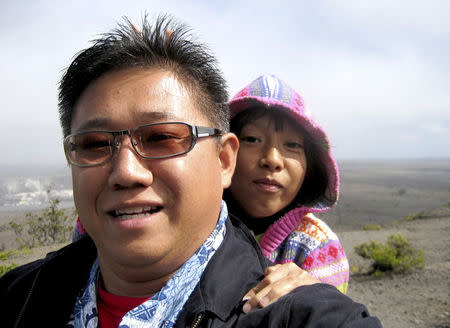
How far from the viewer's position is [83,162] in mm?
1666

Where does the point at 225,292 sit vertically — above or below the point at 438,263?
above

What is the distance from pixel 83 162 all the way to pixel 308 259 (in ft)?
5.37

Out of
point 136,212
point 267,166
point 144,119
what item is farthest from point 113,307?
point 267,166

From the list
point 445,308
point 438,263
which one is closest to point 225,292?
point 445,308

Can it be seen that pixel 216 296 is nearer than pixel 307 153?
Yes

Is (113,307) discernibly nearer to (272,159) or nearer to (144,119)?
(144,119)

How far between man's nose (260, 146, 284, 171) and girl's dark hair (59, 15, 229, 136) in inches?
25.0

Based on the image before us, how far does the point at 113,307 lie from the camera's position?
1.83 meters

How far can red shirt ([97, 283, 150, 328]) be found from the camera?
1772 mm

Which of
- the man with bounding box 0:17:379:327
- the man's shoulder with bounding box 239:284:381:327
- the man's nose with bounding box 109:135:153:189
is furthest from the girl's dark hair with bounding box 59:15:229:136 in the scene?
the man's shoulder with bounding box 239:284:381:327

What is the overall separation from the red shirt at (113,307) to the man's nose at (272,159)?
1265mm

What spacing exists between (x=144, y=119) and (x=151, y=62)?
1.21 feet

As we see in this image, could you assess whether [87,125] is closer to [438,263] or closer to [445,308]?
[445,308]

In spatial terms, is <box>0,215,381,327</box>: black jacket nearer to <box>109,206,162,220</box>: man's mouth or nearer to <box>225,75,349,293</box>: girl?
<box>109,206,162,220</box>: man's mouth
